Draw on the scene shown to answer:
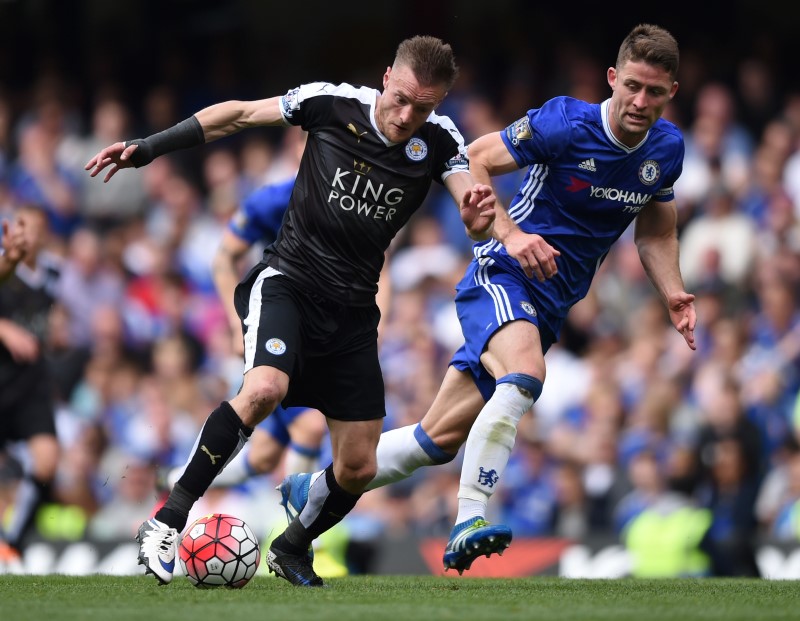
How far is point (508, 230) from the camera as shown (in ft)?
22.0

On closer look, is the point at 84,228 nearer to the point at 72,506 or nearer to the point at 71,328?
the point at 71,328

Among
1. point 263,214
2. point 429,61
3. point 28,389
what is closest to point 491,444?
point 429,61

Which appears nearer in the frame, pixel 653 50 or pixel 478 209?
pixel 478 209

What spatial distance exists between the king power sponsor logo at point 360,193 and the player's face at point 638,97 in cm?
123

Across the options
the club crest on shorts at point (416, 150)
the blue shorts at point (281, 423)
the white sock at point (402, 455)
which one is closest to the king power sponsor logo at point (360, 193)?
the club crest on shorts at point (416, 150)

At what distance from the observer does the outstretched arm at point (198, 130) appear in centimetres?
656

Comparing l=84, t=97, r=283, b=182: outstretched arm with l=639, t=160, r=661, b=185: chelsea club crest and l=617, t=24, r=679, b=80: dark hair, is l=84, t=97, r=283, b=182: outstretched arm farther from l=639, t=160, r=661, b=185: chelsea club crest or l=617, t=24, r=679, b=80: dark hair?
l=639, t=160, r=661, b=185: chelsea club crest

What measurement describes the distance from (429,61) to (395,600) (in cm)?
247

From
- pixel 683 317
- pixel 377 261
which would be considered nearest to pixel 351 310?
pixel 377 261

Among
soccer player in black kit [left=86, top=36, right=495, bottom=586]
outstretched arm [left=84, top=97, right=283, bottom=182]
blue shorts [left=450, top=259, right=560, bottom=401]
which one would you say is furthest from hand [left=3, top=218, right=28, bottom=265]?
blue shorts [left=450, top=259, right=560, bottom=401]

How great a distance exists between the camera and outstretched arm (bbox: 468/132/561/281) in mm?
6520

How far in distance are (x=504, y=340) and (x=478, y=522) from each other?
0.94 metres

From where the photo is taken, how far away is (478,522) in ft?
21.3

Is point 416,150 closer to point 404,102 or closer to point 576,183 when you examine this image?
point 404,102
